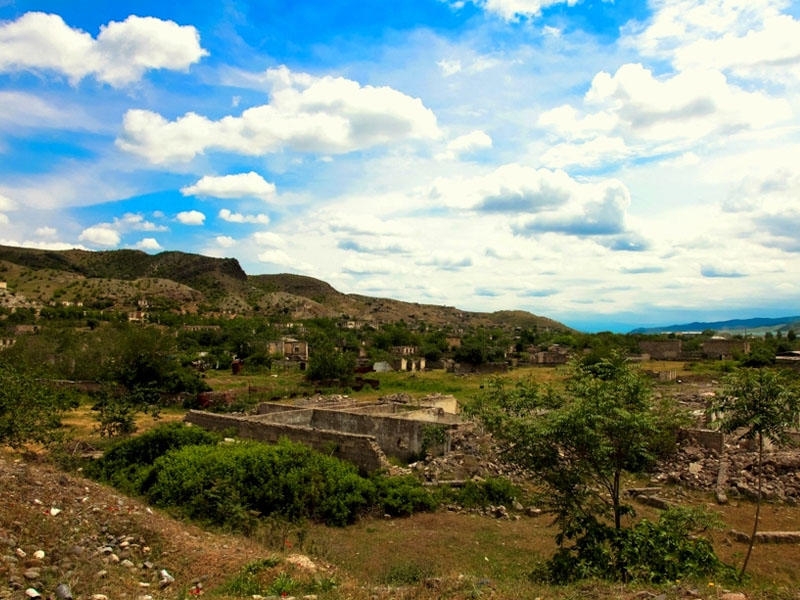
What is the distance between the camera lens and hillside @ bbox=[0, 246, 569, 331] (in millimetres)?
93562

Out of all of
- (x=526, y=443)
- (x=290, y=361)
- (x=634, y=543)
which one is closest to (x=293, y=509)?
(x=526, y=443)

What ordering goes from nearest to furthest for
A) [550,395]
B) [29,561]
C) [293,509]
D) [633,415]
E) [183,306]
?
[29,561], [633,415], [550,395], [293,509], [183,306]

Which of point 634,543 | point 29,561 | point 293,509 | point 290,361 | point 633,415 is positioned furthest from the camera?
point 290,361

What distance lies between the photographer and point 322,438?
15.9 metres

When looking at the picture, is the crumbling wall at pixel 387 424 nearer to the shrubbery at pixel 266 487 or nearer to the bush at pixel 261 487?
the shrubbery at pixel 266 487

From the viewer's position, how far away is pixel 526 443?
932 centimetres

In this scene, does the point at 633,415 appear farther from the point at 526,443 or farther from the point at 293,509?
the point at 293,509

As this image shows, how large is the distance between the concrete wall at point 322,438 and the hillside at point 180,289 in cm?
7727

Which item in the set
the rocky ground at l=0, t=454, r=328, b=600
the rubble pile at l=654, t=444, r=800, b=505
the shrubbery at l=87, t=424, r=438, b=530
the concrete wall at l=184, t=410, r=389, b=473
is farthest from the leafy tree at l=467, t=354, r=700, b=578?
the rubble pile at l=654, t=444, r=800, b=505

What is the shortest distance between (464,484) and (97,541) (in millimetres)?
8550

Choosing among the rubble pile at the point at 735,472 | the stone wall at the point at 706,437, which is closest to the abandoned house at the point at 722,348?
the stone wall at the point at 706,437

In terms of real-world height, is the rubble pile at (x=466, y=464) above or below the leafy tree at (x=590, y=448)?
below

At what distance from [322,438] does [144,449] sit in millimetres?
4882

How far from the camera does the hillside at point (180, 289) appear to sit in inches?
3684
